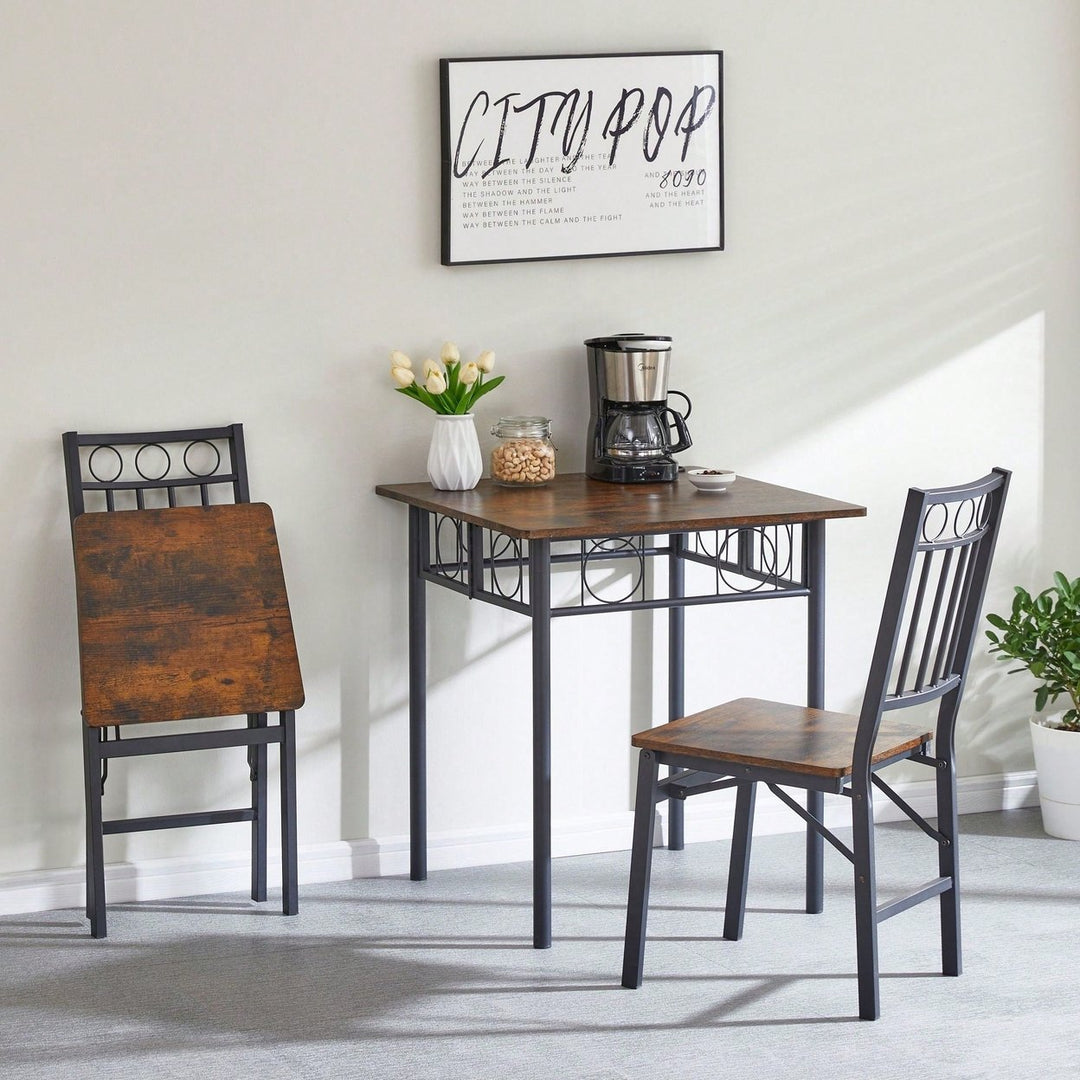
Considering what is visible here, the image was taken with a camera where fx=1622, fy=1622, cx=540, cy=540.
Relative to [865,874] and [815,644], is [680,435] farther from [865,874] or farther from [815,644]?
[865,874]

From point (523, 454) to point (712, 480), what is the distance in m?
0.41

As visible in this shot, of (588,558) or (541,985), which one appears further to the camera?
(588,558)

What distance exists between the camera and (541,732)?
3.21m

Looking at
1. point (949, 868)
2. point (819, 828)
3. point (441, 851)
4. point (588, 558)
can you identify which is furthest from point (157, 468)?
point (949, 868)

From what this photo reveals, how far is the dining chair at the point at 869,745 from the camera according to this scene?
110 inches

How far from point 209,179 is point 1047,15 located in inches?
84.0

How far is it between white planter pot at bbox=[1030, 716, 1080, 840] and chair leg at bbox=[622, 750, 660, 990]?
1405 mm

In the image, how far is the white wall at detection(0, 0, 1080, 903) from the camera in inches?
134

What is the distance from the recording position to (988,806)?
167 inches

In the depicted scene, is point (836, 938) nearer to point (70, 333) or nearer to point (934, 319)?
point (934, 319)

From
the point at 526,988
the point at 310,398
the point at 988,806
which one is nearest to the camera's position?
the point at 526,988

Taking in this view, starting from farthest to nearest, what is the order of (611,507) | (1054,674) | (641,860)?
(1054,674)
(611,507)
(641,860)

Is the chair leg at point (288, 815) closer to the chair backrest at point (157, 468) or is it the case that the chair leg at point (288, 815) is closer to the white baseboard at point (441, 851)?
the white baseboard at point (441, 851)

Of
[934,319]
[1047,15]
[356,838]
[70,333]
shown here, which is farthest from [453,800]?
[1047,15]
